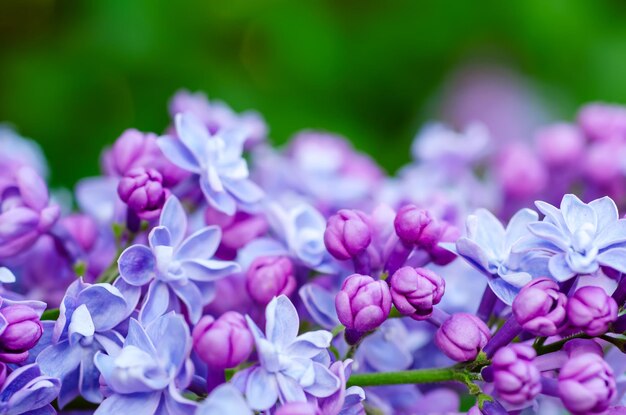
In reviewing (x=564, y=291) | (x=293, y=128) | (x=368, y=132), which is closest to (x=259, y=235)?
(x=564, y=291)

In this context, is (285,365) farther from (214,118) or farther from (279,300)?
(214,118)

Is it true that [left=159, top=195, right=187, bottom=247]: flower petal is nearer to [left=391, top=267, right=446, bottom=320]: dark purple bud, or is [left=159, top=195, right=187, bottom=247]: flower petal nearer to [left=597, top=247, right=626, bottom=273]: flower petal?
[left=391, top=267, right=446, bottom=320]: dark purple bud

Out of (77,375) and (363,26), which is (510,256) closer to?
(77,375)

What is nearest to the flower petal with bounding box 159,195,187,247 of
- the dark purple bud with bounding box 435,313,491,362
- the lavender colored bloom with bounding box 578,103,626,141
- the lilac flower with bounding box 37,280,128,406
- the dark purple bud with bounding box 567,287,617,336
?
the lilac flower with bounding box 37,280,128,406

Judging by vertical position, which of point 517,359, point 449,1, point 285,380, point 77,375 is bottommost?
point 77,375

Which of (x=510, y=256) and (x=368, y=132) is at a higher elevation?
(x=510, y=256)

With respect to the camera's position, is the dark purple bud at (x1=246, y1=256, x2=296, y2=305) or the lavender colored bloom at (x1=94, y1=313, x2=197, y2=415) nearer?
the lavender colored bloom at (x1=94, y1=313, x2=197, y2=415)

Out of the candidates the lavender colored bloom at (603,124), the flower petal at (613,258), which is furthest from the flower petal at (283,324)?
the lavender colored bloom at (603,124)
